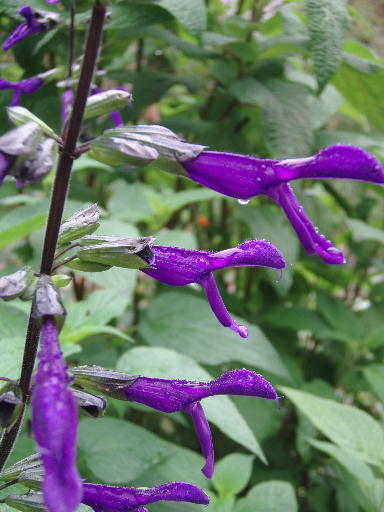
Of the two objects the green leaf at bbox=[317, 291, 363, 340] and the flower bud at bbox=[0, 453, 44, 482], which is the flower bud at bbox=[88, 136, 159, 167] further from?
the green leaf at bbox=[317, 291, 363, 340]

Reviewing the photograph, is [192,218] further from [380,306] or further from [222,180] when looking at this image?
[222,180]

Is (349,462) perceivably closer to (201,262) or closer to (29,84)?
(201,262)

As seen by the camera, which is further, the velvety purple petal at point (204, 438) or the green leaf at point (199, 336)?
the green leaf at point (199, 336)

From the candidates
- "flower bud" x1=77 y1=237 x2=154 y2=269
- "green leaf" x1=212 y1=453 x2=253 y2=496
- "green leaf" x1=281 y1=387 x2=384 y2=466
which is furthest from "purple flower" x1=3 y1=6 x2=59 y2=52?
"green leaf" x1=212 y1=453 x2=253 y2=496

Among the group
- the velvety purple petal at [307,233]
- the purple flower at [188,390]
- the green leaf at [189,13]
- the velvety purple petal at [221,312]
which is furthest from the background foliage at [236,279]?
the velvety purple petal at [307,233]

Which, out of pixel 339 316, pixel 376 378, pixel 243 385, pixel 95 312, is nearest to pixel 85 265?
pixel 243 385

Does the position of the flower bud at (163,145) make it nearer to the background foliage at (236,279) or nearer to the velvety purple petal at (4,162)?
the velvety purple petal at (4,162)
